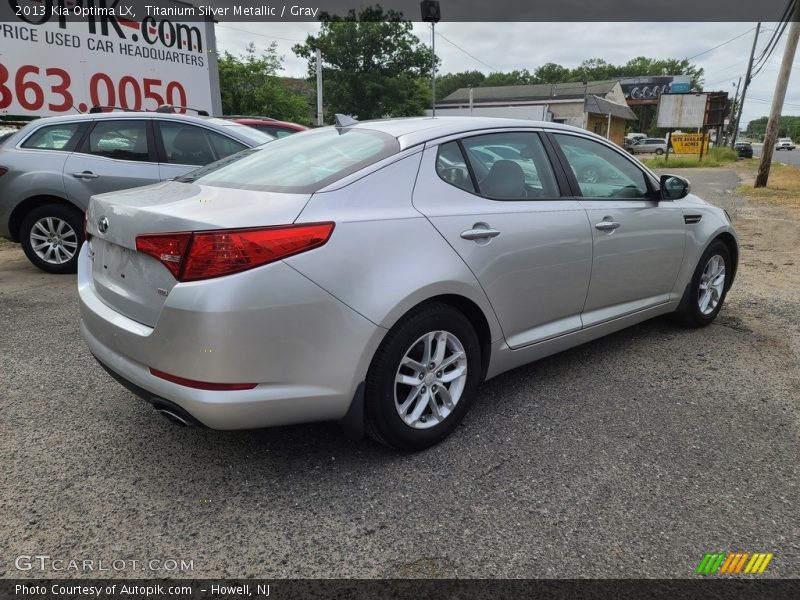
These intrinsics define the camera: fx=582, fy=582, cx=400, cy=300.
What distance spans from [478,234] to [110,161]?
4.86 m

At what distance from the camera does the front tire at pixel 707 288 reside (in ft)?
14.3

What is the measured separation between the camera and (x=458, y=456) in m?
2.75

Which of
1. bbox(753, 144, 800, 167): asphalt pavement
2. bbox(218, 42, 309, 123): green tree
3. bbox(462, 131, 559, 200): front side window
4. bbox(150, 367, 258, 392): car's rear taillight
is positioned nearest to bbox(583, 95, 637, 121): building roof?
bbox(753, 144, 800, 167): asphalt pavement

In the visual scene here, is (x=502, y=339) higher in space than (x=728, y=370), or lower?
higher

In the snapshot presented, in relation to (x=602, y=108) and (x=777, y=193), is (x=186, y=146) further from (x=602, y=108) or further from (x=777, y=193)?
(x=602, y=108)

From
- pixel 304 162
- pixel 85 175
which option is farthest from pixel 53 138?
pixel 304 162

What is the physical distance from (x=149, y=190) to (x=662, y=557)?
2.69 meters

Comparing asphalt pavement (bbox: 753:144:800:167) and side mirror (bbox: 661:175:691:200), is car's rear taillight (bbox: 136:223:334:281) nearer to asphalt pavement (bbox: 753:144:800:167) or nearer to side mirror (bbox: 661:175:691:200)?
side mirror (bbox: 661:175:691:200)

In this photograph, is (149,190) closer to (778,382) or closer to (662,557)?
(662,557)

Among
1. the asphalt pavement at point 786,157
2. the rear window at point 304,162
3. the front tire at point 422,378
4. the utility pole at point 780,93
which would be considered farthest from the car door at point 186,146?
the asphalt pavement at point 786,157

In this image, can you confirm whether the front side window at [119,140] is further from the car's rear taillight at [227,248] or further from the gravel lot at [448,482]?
the car's rear taillight at [227,248]

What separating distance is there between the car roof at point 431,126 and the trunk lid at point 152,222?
733 millimetres

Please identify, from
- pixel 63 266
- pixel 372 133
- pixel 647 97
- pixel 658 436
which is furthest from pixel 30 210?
pixel 647 97

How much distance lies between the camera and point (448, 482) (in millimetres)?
2543
